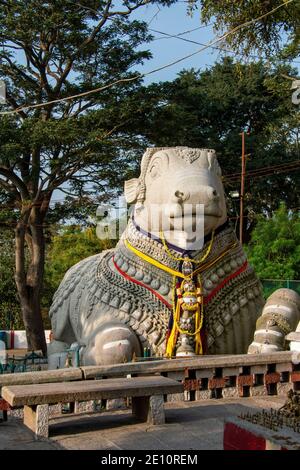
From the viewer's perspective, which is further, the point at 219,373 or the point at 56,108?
the point at 56,108

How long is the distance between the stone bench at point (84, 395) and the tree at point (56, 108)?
1137cm

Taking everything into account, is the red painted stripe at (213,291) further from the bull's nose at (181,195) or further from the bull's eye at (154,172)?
the bull's eye at (154,172)

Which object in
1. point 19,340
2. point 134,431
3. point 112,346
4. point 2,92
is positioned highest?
point 2,92

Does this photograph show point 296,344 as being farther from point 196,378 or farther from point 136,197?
point 136,197

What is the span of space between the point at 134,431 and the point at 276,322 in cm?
244

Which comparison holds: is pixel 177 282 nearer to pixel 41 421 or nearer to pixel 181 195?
pixel 181 195

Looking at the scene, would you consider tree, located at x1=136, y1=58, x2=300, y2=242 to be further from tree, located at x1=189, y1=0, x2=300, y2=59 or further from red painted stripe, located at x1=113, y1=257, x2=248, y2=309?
red painted stripe, located at x1=113, y1=257, x2=248, y2=309

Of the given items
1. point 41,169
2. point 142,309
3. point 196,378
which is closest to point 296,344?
point 196,378

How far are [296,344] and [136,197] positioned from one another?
2.31m

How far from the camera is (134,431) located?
14.4 ft

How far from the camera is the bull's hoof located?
5.94 metres

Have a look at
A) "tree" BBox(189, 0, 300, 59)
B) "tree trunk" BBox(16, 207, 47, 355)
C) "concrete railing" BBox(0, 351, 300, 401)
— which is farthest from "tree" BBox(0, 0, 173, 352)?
"concrete railing" BBox(0, 351, 300, 401)

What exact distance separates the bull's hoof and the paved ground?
0.84 metres

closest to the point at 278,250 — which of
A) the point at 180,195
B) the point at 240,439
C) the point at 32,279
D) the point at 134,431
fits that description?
the point at 32,279
